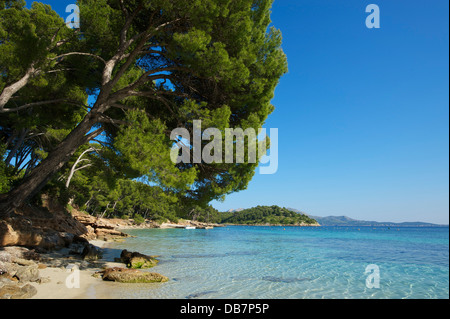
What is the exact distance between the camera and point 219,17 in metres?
8.36

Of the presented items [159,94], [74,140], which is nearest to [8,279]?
[74,140]

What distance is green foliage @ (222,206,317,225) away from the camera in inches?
5794

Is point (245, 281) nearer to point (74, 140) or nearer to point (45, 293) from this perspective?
point (45, 293)

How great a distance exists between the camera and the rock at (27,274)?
246 inches

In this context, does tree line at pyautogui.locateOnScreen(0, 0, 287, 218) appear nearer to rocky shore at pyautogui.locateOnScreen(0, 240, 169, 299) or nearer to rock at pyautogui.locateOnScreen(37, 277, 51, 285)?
rocky shore at pyautogui.locateOnScreen(0, 240, 169, 299)

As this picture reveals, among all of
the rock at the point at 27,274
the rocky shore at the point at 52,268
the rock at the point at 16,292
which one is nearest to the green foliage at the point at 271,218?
the rocky shore at the point at 52,268

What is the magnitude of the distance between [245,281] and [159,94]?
755cm

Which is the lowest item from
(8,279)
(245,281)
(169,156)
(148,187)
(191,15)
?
(245,281)

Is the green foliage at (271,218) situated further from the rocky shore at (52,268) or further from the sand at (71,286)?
the sand at (71,286)

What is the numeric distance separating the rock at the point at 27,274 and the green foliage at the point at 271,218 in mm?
145982

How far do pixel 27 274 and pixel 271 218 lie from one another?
149088 mm

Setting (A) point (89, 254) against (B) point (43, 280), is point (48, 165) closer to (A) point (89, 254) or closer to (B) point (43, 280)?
(B) point (43, 280)

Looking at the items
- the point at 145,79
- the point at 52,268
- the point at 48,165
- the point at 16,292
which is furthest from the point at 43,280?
the point at 145,79

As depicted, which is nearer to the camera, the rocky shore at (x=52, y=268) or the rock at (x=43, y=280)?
the rocky shore at (x=52, y=268)
